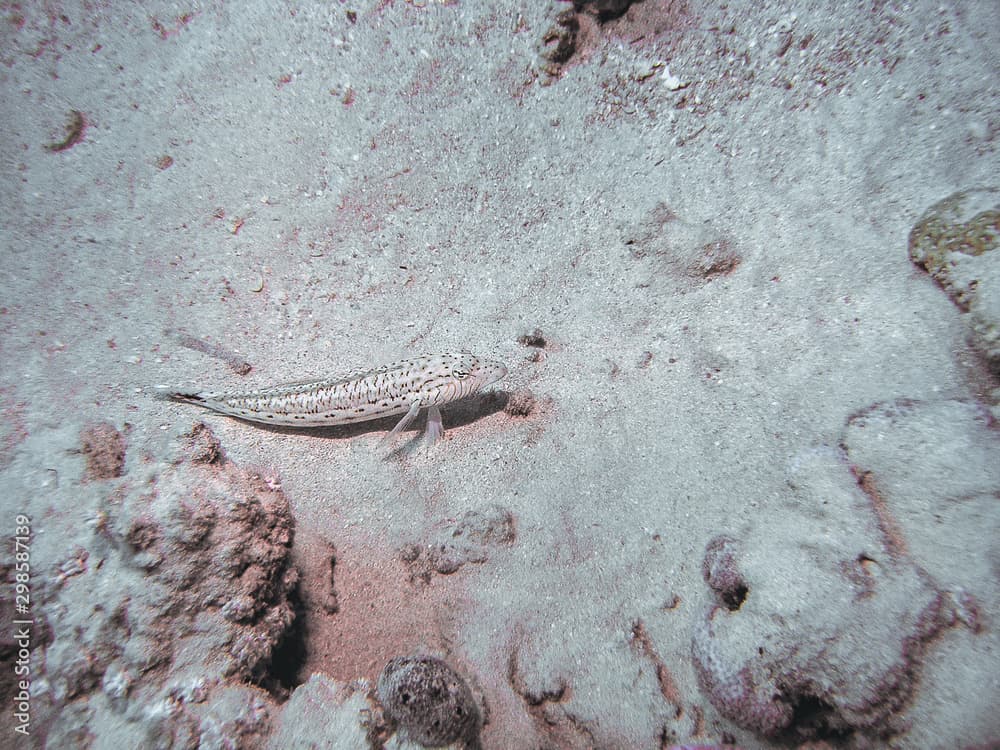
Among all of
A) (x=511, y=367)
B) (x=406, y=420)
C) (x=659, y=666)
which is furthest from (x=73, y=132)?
→ (x=659, y=666)

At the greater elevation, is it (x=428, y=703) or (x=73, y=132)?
(x=73, y=132)

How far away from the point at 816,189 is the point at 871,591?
3.73 m

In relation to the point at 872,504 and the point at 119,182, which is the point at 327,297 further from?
the point at 872,504

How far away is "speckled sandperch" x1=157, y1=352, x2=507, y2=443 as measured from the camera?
4.22 metres

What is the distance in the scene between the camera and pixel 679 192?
15.1 feet

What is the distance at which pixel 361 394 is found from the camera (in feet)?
13.9

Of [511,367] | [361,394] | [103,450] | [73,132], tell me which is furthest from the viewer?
[73,132]

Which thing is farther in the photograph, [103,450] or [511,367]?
[511,367]

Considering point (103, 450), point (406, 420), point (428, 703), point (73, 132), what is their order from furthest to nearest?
point (73, 132)
point (406, 420)
point (103, 450)
point (428, 703)

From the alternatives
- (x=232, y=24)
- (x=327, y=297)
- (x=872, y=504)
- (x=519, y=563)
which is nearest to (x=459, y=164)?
(x=327, y=297)

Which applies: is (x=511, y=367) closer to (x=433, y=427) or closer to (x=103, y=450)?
(x=433, y=427)

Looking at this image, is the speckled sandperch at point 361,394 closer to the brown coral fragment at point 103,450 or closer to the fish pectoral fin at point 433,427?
the fish pectoral fin at point 433,427

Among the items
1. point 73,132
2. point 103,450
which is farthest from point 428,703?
point 73,132

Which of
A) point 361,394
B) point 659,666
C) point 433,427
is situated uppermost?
point 361,394
